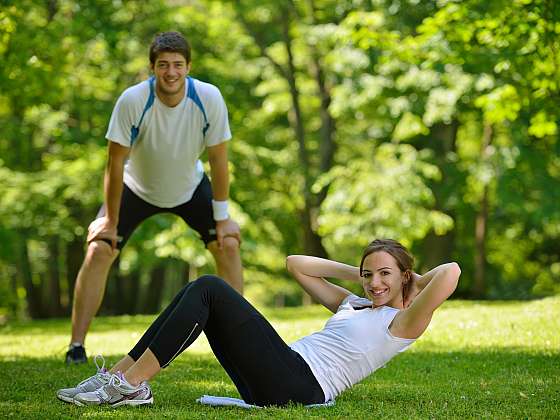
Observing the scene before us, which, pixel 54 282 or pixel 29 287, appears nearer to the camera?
pixel 29 287

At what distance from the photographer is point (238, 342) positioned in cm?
459

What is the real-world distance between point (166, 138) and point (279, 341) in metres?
2.50

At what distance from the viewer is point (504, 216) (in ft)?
75.2

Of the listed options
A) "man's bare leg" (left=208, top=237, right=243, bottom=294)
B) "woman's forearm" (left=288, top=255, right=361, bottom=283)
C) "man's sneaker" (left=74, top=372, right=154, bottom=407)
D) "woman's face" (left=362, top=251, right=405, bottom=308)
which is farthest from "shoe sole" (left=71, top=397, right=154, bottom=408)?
"man's bare leg" (left=208, top=237, right=243, bottom=294)

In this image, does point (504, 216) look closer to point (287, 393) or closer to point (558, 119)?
point (558, 119)

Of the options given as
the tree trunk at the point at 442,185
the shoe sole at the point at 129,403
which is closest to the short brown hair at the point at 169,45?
the shoe sole at the point at 129,403

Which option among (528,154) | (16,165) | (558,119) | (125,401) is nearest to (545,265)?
(528,154)

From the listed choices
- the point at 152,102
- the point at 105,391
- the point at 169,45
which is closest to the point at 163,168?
the point at 152,102

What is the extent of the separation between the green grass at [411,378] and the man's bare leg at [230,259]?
702mm

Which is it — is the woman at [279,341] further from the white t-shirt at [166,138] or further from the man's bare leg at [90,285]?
the man's bare leg at [90,285]

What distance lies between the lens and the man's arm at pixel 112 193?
6566mm

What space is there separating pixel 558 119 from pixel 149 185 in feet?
17.1

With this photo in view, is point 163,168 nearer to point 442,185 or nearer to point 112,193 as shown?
point 112,193

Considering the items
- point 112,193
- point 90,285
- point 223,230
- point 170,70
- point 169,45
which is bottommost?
point 90,285
